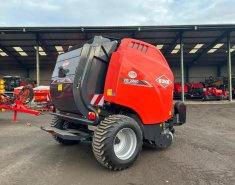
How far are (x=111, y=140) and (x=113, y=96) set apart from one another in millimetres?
758

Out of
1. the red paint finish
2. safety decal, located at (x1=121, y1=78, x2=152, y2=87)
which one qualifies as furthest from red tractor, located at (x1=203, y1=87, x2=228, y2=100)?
safety decal, located at (x1=121, y1=78, x2=152, y2=87)

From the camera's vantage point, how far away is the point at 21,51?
2333 cm

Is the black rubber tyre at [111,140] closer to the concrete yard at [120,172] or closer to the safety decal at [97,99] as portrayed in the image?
the concrete yard at [120,172]

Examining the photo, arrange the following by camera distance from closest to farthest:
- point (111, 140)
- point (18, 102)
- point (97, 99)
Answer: point (111, 140) → point (97, 99) → point (18, 102)

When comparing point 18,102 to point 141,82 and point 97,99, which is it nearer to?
point 97,99

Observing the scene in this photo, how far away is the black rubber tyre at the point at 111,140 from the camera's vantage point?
3.91 metres

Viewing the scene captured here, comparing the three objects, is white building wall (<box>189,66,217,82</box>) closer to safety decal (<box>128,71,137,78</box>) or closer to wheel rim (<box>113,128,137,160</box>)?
safety decal (<box>128,71,137,78</box>)

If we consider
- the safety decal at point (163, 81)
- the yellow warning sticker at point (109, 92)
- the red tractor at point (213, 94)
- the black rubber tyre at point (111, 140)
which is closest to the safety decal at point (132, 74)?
the yellow warning sticker at point (109, 92)

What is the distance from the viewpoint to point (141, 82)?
4531 mm

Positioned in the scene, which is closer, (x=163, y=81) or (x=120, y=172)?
(x=120, y=172)

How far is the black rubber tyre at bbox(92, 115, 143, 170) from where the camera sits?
3908 millimetres

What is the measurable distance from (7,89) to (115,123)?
21037 mm

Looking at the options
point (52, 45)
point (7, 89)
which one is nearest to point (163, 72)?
point (52, 45)

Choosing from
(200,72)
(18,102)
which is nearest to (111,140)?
(18,102)
